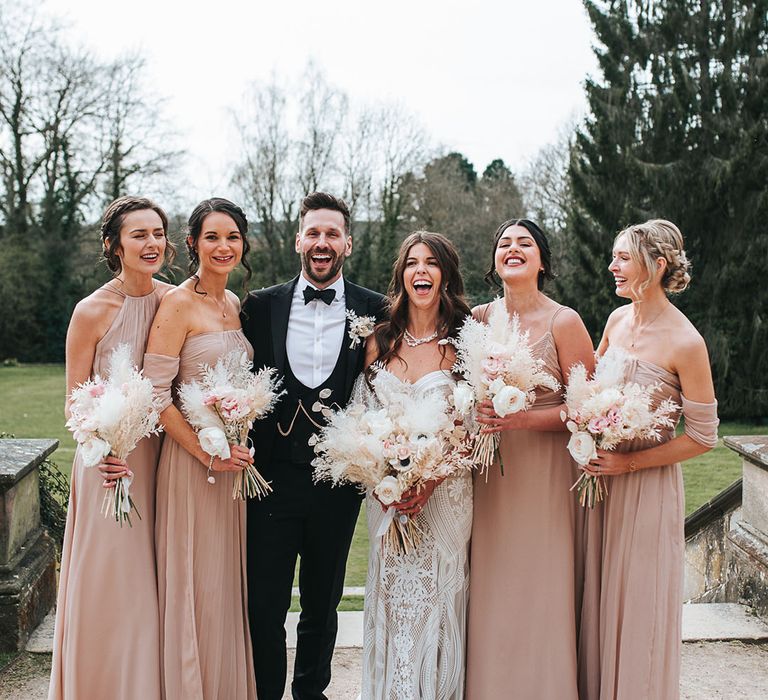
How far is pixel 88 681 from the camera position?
11.3 feet

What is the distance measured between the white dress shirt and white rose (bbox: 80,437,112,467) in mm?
992

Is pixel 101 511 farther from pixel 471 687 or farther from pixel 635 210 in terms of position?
pixel 635 210

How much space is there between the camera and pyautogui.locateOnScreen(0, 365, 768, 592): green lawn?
10391mm

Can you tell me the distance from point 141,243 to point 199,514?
1.38 m

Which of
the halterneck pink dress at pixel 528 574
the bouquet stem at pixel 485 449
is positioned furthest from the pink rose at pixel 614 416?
the bouquet stem at pixel 485 449

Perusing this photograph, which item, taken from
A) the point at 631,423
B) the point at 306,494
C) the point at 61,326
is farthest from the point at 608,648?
the point at 61,326

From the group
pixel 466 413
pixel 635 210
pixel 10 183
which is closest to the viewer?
pixel 466 413

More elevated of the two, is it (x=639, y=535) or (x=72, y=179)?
(x=72, y=179)

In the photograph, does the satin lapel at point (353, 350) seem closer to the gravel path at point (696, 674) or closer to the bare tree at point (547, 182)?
the gravel path at point (696, 674)

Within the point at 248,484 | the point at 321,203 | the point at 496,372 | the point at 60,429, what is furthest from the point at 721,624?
the point at 60,429

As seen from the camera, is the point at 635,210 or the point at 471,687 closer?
the point at 471,687

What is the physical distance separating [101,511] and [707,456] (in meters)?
13.5

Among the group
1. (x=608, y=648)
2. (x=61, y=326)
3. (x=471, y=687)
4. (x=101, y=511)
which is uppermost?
(x=61, y=326)

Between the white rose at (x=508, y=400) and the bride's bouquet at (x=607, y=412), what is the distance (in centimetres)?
26
